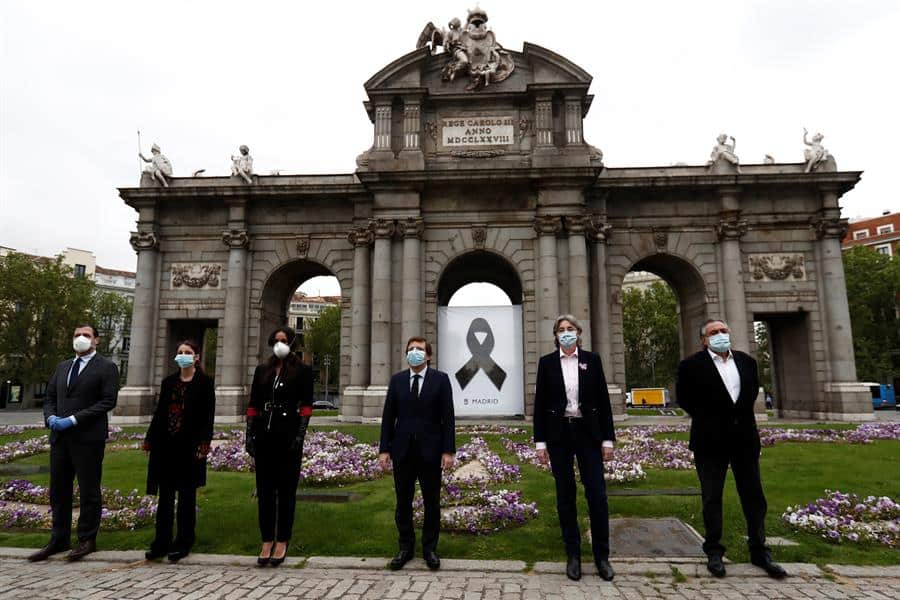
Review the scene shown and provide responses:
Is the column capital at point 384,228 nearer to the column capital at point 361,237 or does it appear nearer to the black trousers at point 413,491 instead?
the column capital at point 361,237

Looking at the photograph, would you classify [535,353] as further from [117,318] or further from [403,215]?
[117,318]

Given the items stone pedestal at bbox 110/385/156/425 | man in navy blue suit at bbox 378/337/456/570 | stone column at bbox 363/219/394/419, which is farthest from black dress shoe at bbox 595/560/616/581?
stone pedestal at bbox 110/385/156/425

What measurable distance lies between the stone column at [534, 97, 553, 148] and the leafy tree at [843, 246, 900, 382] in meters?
37.5

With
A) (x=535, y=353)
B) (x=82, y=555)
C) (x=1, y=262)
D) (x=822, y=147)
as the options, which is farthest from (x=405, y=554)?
(x=1, y=262)

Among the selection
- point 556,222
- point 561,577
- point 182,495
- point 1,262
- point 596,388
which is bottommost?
point 561,577

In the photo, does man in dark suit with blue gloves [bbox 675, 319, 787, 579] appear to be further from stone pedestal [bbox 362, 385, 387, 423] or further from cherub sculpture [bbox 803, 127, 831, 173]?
cherub sculpture [bbox 803, 127, 831, 173]

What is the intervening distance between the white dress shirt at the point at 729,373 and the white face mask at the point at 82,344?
7.70 meters

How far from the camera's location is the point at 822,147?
2466 cm

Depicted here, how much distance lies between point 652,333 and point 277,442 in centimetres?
5845

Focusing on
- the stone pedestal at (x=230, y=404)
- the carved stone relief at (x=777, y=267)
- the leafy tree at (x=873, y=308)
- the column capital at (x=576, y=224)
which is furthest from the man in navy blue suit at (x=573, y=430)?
the leafy tree at (x=873, y=308)

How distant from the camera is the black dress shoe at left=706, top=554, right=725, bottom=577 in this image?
576cm

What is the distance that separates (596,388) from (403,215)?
18.5m

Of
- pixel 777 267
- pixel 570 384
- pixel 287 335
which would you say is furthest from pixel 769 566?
pixel 777 267

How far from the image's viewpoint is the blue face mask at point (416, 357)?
6730 millimetres
